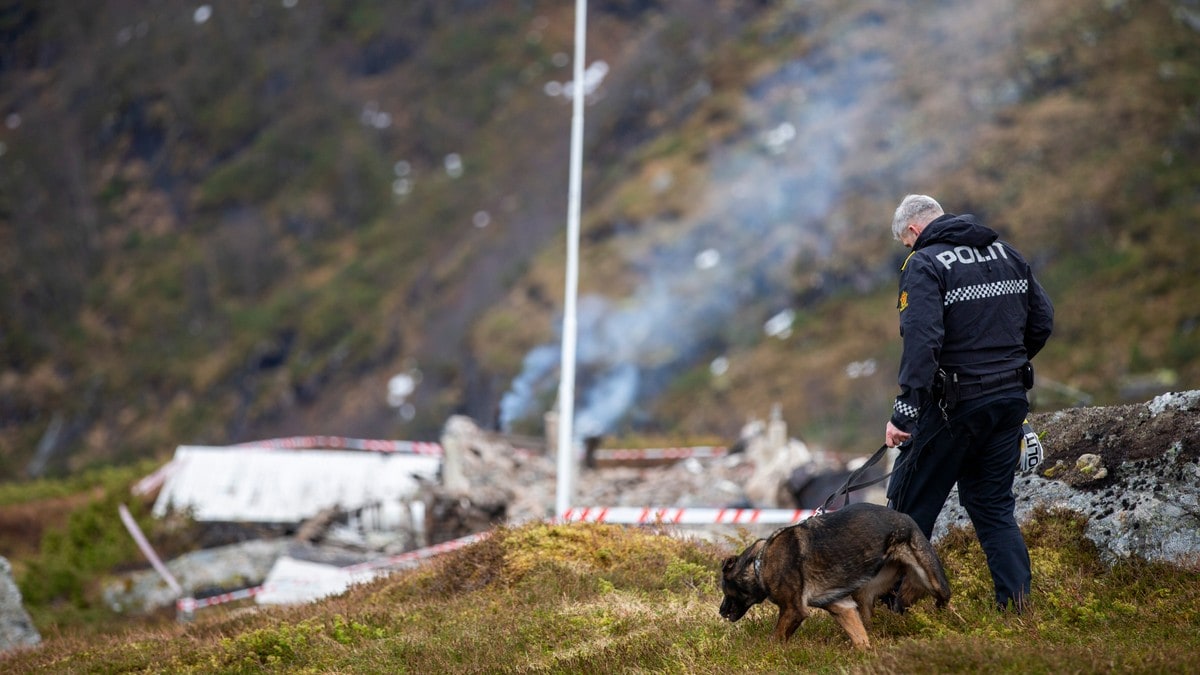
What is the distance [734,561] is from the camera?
6.05 metres

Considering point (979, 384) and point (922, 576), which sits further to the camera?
point (979, 384)

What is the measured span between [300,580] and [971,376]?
10.7m

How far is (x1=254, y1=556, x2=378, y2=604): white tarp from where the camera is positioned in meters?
13.6

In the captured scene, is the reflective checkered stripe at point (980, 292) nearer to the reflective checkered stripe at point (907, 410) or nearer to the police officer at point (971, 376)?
the police officer at point (971, 376)

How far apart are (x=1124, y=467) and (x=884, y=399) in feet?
89.8

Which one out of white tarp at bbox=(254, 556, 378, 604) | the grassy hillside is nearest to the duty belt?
the grassy hillside

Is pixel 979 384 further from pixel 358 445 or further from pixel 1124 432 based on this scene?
pixel 358 445

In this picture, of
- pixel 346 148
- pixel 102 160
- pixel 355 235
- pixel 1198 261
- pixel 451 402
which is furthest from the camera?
pixel 102 160

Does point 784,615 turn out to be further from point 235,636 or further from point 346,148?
point 346,148

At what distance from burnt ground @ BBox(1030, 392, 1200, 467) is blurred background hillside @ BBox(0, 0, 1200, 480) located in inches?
560

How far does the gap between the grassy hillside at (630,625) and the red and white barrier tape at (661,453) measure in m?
12.1

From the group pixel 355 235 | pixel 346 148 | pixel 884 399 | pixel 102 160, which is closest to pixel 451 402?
pixel 884 399

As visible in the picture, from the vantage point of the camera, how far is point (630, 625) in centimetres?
681

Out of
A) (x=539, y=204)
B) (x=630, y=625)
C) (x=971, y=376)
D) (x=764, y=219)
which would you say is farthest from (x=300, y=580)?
(x=539, y=204)
